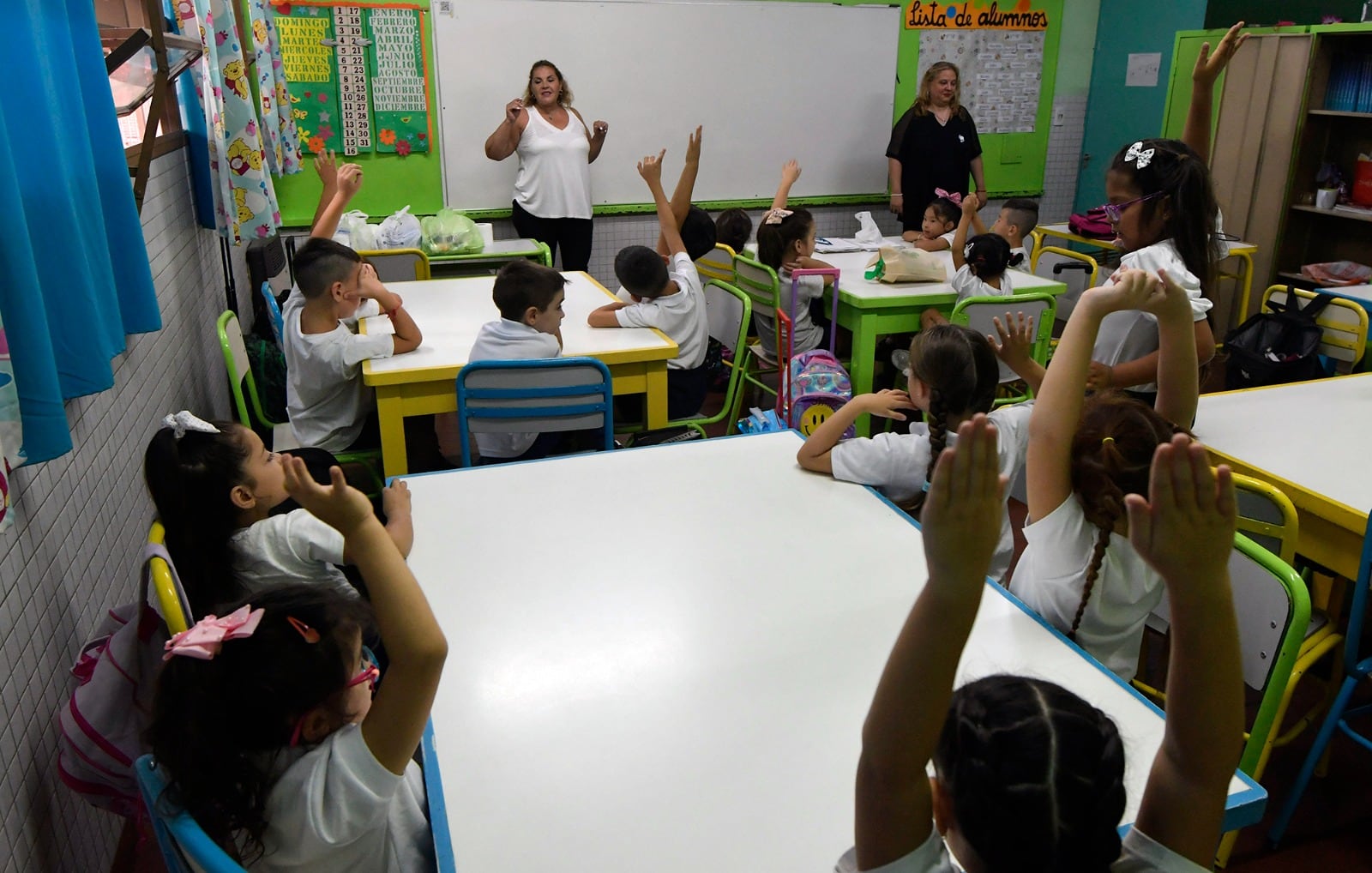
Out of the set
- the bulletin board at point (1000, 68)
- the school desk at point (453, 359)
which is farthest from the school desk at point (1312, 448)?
the bulletin board at point (1000, 68)

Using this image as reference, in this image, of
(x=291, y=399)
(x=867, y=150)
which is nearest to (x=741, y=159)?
(x=867, y=150)

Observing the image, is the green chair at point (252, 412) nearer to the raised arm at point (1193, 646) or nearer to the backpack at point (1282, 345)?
the raised arm at point (1193, 646)

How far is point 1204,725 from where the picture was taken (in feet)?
2.59

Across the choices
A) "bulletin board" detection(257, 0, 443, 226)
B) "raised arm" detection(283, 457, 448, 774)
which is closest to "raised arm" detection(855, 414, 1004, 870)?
"raised arm" detection(283, 457, 448, 774)

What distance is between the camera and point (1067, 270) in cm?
449

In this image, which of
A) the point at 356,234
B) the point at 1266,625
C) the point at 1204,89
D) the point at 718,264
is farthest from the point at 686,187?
the point at 1266,625

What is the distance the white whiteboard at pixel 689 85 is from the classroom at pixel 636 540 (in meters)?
1.21

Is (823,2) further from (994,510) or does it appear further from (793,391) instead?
(994,510)

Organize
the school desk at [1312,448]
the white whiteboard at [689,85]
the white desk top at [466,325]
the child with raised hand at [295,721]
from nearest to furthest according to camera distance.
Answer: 1. the child with raised hand at [295,721]
2. the school desk at [1312,448]
3. the white desk top at [466,325]
4. the white whiteboard at [689,85]

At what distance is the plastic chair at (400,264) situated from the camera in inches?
163

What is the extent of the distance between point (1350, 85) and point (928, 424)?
14.9 feet

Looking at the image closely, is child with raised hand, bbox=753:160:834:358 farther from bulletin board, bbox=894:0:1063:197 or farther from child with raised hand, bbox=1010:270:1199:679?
bulletin board, bbox=894:0:1063:197

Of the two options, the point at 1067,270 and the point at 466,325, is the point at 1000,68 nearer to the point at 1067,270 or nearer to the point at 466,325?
the point at 1067,270

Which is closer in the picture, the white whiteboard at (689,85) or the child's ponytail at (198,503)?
the child's ponytail at (198,503)
